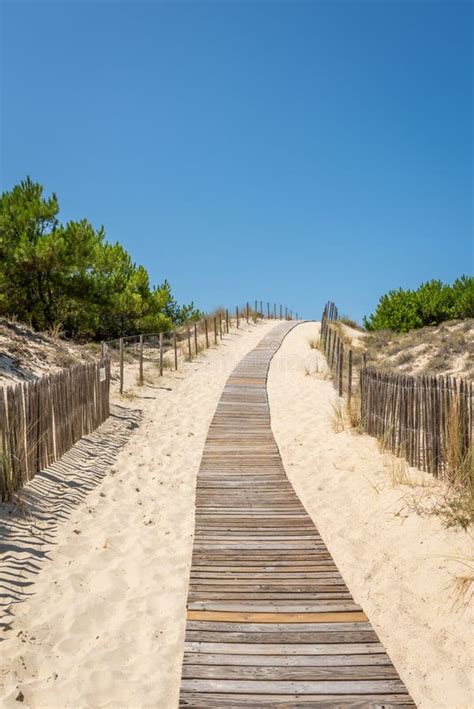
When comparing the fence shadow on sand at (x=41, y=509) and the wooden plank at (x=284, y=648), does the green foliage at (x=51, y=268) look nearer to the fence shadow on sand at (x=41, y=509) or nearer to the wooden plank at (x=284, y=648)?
the fence shadow on sand at (x=41, y=509)

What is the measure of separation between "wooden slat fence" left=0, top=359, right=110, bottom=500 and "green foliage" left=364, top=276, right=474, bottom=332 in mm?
19557

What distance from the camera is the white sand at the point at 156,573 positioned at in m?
3.37

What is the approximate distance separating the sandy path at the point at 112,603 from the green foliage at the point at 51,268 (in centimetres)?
1100

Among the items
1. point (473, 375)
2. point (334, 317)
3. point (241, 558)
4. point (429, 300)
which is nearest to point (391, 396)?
point (241, 558)

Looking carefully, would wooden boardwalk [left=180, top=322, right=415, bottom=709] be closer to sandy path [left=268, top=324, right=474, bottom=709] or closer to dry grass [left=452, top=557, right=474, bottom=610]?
sandy path [left=268, top=324, right=474, bottom=709]

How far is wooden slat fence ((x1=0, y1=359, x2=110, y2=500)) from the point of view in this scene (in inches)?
222

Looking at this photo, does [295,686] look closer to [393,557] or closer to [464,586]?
[464,586]

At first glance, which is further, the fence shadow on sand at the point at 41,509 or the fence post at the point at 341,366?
the fence post at the point at 341,366

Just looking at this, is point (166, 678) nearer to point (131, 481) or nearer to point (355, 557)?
point (355, 557)

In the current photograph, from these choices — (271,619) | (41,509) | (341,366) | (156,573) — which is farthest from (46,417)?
(341,366)

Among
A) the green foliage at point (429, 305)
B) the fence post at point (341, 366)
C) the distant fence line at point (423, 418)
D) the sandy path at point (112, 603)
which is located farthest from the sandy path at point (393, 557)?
the green foliage at point (429, 305)

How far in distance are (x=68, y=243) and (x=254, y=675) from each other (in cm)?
1604

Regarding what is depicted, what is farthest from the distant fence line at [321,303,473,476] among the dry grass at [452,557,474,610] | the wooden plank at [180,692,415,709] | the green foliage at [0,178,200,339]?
the green foliage at [0,178,200,339]

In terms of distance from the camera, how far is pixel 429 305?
25312 mm
